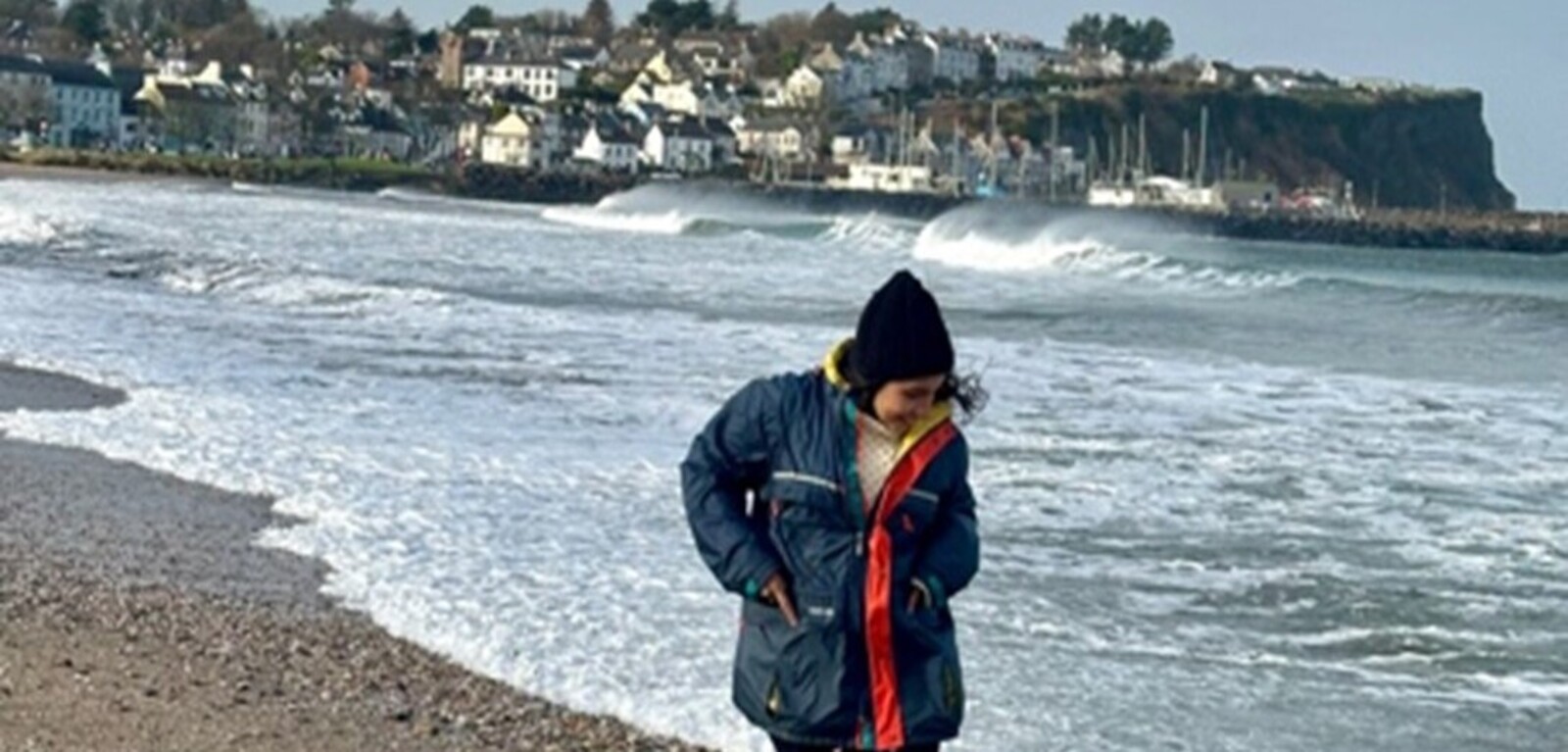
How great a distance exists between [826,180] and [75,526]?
130703 millimetres

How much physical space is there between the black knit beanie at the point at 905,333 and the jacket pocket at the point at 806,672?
45 centimetres

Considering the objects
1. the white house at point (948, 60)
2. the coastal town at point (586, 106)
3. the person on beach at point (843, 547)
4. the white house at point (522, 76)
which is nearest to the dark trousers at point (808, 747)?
the person on beach at point (843, 547)

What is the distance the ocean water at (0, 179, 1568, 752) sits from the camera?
908cm

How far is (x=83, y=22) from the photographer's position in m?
167

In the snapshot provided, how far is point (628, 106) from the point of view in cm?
15250

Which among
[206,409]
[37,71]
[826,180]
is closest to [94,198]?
[206,409]

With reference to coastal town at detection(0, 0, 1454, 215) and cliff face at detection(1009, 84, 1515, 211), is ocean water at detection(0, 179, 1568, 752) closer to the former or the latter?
coastal town at detection(0, 0, 1454, 215)

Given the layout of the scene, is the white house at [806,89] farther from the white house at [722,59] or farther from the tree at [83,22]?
the tree at [83,22]

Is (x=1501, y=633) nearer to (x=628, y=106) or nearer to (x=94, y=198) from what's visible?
(x=94, y=198)

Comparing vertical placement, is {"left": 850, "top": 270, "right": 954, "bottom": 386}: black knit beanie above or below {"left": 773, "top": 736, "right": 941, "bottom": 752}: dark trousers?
above

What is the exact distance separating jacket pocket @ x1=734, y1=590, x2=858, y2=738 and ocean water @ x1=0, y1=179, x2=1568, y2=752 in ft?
9.51

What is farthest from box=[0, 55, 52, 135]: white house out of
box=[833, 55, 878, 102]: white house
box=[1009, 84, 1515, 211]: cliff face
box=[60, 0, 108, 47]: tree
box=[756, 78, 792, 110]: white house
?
box=[833, 55, 878, 102]: white house

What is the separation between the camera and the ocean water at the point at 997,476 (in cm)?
908

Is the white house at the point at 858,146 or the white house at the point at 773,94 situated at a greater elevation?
the white house at the point at 773,94
